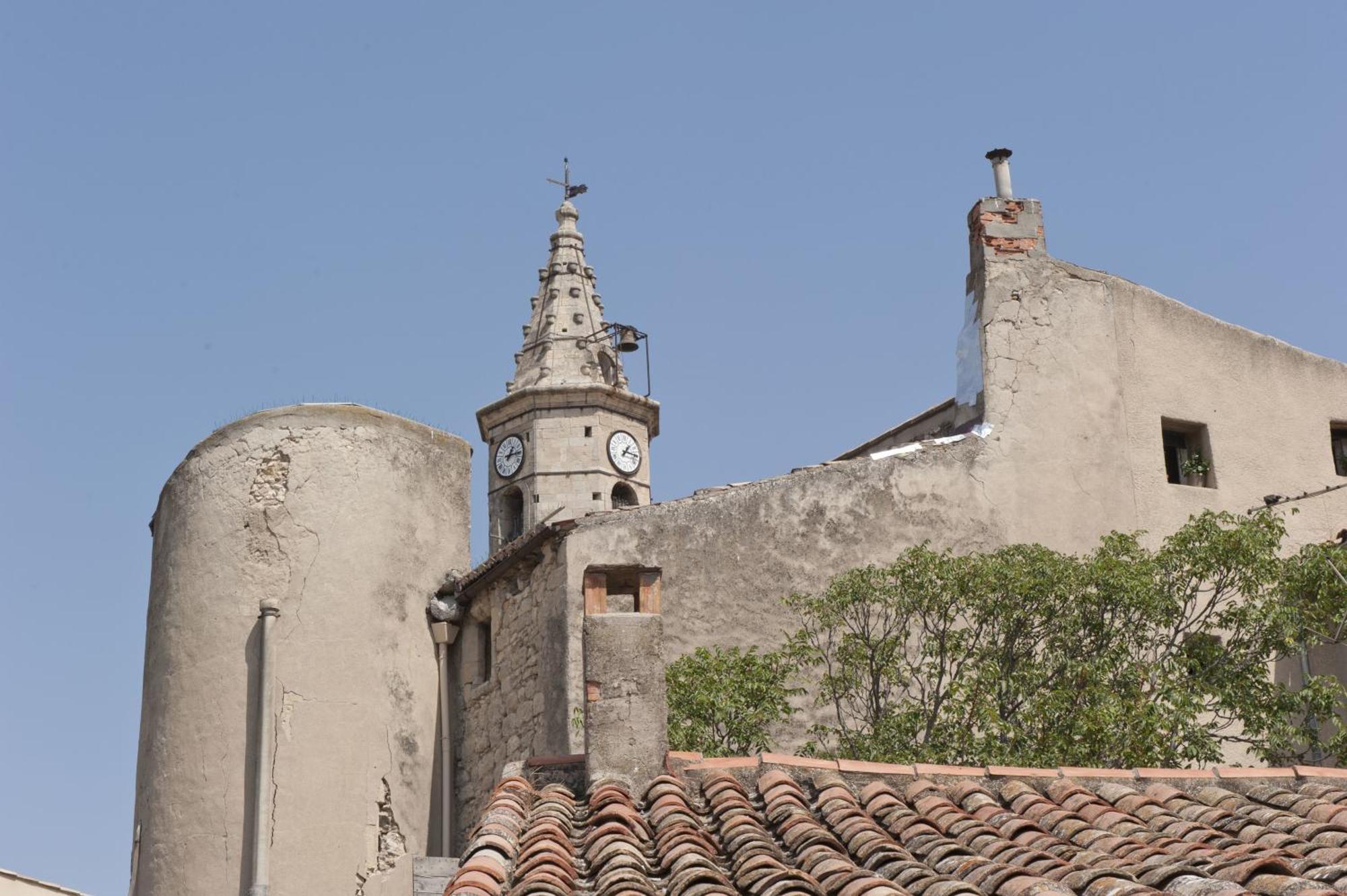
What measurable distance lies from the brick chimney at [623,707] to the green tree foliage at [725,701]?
4.41 m

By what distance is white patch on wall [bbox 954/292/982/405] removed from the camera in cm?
1877

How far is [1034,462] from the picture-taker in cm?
1844

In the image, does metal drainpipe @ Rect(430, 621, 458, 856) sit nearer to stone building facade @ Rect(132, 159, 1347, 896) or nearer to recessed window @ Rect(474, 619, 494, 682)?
stone building facade @ Rect(132, 159, 1347, 896)

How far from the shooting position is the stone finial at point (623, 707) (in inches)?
357

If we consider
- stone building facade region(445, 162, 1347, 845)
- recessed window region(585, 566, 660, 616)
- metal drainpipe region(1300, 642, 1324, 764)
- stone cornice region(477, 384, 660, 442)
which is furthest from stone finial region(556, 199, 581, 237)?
recessed window region(585, 566, 660, 616)

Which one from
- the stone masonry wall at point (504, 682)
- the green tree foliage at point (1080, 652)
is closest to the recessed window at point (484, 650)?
the stone masonry wall at point (504, 682)

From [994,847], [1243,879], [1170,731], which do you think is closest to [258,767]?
[1170,731]

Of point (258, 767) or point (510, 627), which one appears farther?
point (510, 627)

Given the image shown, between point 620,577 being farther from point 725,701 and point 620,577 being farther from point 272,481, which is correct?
point 272,481

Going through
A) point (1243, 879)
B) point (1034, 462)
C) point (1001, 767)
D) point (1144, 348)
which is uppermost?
point (1144, 348)

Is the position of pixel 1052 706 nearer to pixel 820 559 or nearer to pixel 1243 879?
pixel 820 559

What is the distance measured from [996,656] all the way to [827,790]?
6114 millimetres

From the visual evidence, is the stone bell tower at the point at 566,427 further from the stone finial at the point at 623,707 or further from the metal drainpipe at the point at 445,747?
the stone finial at the point at 623,707

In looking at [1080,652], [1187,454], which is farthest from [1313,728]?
[1187,454]
